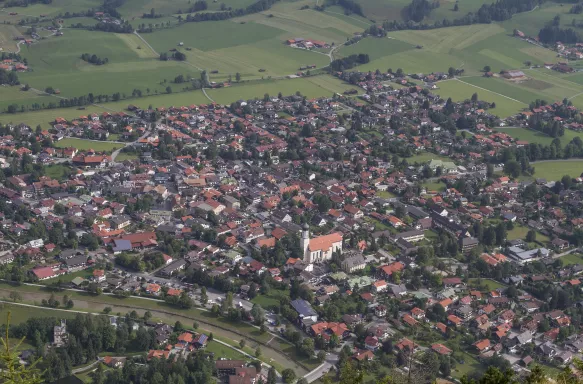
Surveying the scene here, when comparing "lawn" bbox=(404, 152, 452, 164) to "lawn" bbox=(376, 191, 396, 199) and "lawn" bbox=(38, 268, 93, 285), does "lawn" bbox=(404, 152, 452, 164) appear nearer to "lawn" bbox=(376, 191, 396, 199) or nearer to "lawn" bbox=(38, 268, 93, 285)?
"lawn" bbox=(376, 191, 396, 199)

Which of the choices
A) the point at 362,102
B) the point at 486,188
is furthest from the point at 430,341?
the point at 362,102

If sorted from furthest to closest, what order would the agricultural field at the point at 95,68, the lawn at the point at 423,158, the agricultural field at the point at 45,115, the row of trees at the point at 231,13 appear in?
the row of trees at the point at 231,13
the agricultural field at the point at 95,68
the agricultural field at the point at 45,115
the lawn at the point at 423,158

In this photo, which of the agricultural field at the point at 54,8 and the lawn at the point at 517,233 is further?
the agricultural field at the point at 54,8

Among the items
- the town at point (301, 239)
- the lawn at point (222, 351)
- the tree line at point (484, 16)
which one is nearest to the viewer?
the lawn at point (222, 351)

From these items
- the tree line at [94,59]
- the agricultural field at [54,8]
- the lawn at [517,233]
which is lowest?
the lawn at [517,233]

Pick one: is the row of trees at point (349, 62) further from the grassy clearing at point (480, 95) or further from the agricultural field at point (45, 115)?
the agricultural field at point (45, 115)

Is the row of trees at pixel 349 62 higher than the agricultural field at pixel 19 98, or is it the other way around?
the row of trees at pixel 349 62

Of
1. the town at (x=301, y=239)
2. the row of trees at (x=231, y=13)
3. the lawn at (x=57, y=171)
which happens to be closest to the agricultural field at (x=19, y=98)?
the town at (x=301, y=239)
